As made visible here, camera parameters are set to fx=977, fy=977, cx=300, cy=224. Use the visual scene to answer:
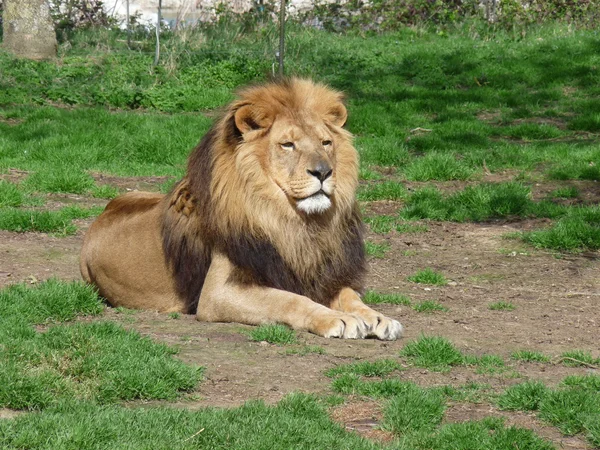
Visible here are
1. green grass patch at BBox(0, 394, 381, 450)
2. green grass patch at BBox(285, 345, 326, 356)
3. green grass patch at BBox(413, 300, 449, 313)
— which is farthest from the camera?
green grass patch at BBox(413, 300, 449, 313)

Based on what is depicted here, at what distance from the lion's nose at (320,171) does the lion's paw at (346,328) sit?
2.94ft

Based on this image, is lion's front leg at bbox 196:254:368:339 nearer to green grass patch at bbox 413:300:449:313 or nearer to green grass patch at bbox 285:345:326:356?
green grass patch at bbox 285:345:326:356

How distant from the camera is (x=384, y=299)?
23.9 ft

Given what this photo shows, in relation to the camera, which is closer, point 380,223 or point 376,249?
point 376,249

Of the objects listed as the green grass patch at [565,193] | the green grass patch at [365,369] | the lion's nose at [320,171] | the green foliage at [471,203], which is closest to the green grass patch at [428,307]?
the lion's nose at [320,171]

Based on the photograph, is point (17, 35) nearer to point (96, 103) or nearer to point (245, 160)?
point (96, 103)

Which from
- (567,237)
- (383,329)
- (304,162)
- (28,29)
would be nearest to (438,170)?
(567,237)

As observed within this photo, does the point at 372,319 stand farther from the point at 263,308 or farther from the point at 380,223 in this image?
the point at 380,223

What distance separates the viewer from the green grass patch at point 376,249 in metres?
8.85

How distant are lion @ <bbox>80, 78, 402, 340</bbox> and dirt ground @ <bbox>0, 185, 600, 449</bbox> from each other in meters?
0.20

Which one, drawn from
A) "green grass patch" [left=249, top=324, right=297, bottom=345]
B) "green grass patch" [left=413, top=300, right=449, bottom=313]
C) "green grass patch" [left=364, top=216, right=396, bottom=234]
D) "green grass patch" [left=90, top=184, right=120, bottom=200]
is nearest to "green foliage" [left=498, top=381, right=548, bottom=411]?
"green grass patch" [left=249, top=324, right=297, bottom=345]

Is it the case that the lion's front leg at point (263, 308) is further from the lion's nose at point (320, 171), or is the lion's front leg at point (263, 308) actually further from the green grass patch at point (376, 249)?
the green grass patch at point (376, 249)

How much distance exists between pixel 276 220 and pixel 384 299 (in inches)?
52.9

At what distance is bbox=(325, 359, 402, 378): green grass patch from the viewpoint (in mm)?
5387
